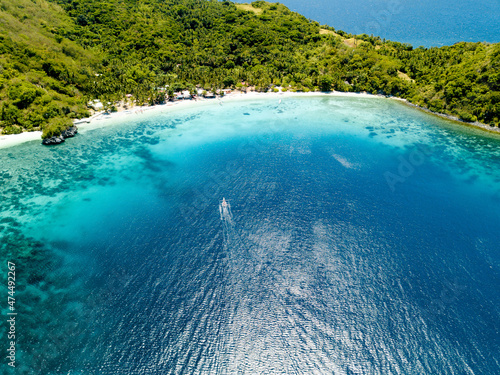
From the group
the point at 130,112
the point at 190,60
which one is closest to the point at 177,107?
the point at 130,112

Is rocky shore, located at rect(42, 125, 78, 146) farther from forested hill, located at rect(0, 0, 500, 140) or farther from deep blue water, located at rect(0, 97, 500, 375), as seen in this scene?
deep blue water, located at rect(0, 97, 500, 375)

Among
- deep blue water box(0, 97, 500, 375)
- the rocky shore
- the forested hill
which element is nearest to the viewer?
deep blue water box(0, 97, 500, 375)

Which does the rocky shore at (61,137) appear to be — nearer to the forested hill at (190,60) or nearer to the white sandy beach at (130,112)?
the forested hill at (190,60)

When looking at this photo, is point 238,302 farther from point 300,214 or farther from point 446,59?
point 446,59

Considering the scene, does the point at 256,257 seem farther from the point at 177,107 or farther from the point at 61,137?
the point at 177,107

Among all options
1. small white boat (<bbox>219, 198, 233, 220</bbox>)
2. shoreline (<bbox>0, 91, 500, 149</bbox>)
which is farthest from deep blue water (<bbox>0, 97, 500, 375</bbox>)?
shoreline (<bbox>0, 91, 500, 149</bbox>)

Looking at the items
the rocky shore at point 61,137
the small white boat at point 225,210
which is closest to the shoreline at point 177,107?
the rocky shore at point 61,137
